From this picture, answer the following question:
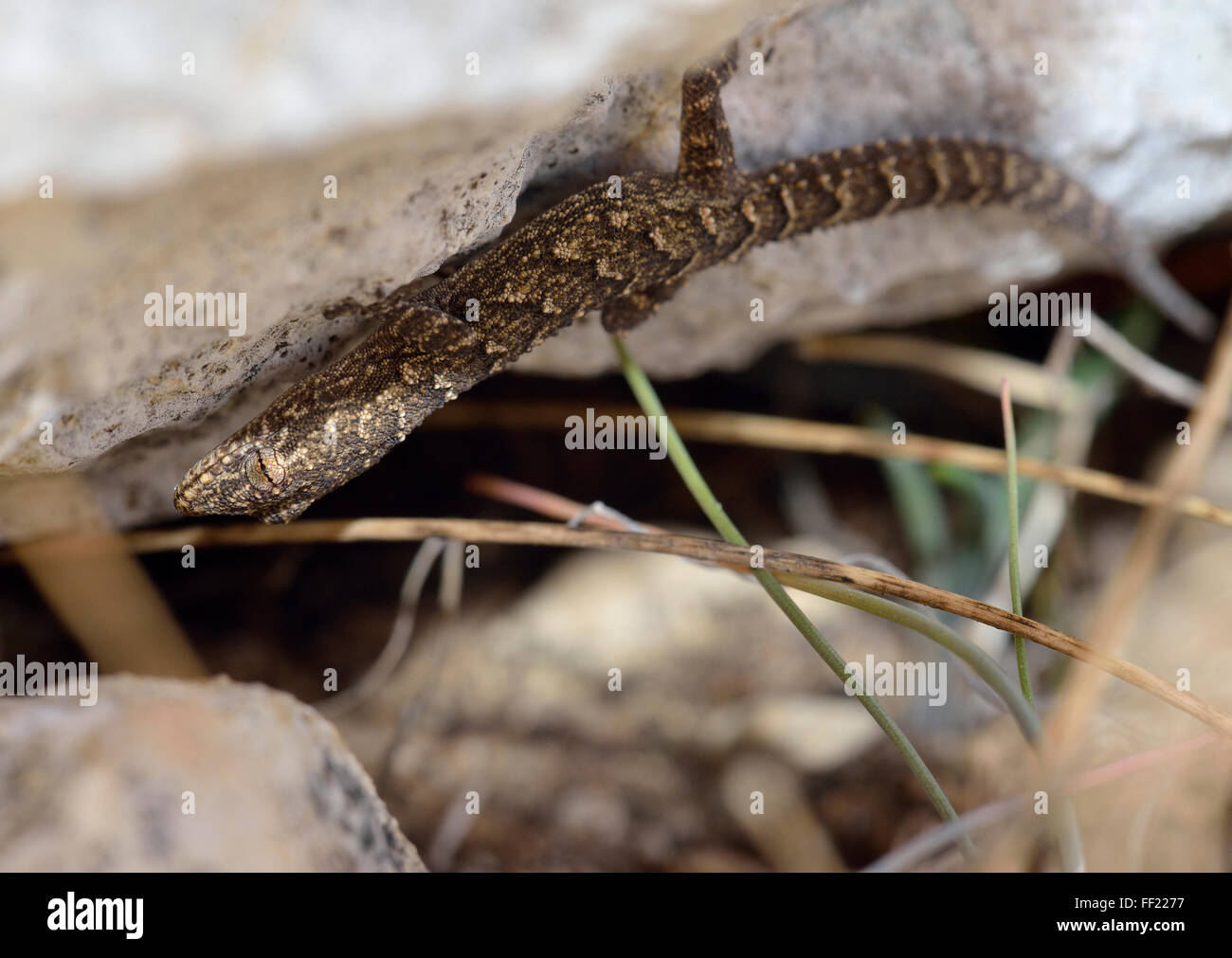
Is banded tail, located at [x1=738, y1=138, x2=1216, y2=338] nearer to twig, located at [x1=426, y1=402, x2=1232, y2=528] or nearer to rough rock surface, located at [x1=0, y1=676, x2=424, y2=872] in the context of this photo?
twig, located at [x1=426, y1=402, x2=1232, y2=528]

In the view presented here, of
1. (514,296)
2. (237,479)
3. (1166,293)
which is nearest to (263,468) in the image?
(237,479)

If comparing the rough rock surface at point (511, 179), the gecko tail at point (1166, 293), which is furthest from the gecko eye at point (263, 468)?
the gecko tail at point (1166, 293)

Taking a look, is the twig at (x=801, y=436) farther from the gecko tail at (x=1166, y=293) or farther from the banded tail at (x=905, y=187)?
the banded tail at (x=905, y=187)

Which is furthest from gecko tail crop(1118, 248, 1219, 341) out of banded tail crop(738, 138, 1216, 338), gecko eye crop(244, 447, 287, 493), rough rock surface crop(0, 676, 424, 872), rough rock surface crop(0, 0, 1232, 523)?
rough rock surface crop(0, 676, 424, 872)

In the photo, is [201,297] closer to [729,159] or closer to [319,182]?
[319,182]

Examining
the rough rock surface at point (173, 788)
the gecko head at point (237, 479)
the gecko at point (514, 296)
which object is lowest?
the rough rock surface at point (173, 788)
